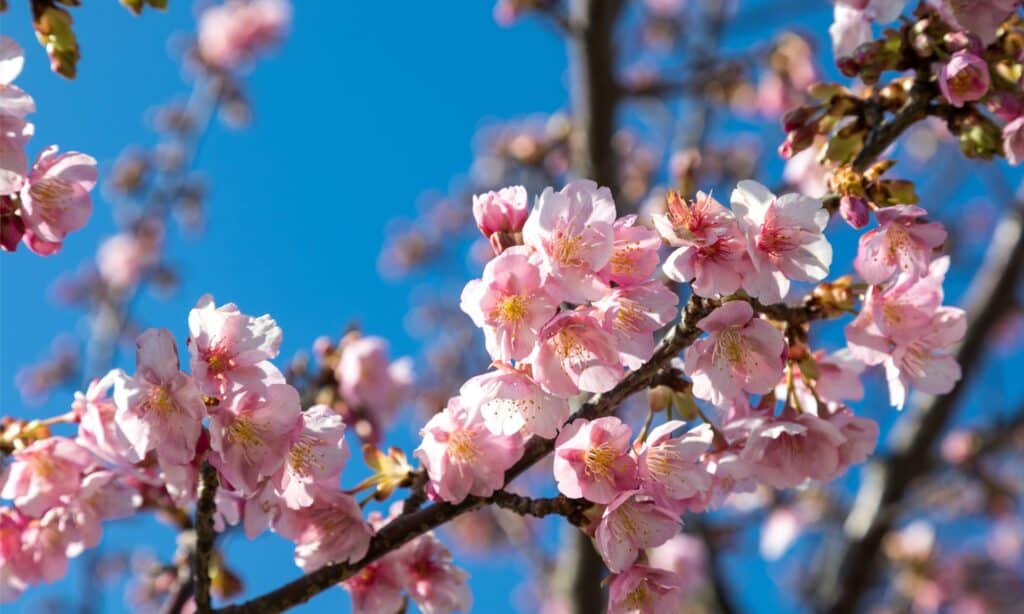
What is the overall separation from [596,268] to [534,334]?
0.12 m

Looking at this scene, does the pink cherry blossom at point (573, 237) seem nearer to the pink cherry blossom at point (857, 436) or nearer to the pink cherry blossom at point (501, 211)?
the pink cherry blossom at point (501, 211)

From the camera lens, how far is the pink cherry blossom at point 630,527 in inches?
51.0

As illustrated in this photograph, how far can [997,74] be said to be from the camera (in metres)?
1.60

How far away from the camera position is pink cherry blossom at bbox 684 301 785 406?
4.18ft

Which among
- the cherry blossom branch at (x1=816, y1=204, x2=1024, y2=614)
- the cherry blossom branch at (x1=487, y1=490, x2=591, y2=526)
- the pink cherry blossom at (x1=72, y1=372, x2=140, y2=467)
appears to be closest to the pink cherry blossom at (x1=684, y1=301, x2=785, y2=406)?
the cherry blossom branch at (x1=487, y1=490, x2=591, y2=526)

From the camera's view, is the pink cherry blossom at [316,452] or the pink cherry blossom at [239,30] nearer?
the pink cherry blossom at [316,452]

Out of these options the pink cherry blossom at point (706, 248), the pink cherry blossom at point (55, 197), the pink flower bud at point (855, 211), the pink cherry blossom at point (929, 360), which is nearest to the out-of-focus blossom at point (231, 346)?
the pink cherry blossom at point (55, 197)

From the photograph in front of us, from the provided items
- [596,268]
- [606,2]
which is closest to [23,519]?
[596,268]

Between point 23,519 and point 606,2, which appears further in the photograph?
point 606,2

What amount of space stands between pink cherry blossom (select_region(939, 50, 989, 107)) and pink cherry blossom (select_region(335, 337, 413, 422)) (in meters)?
1.46

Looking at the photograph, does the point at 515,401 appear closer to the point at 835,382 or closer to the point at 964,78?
the point at 835,382

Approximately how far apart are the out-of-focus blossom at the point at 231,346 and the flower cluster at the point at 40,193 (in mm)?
349

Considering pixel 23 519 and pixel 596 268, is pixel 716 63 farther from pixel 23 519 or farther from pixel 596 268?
pixel 23 519

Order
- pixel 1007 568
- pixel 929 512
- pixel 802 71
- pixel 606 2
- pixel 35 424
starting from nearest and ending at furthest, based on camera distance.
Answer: pixel 35 424
pixel 606 2
pixel 929 512
pixel 802 71
pixel 1007 568
